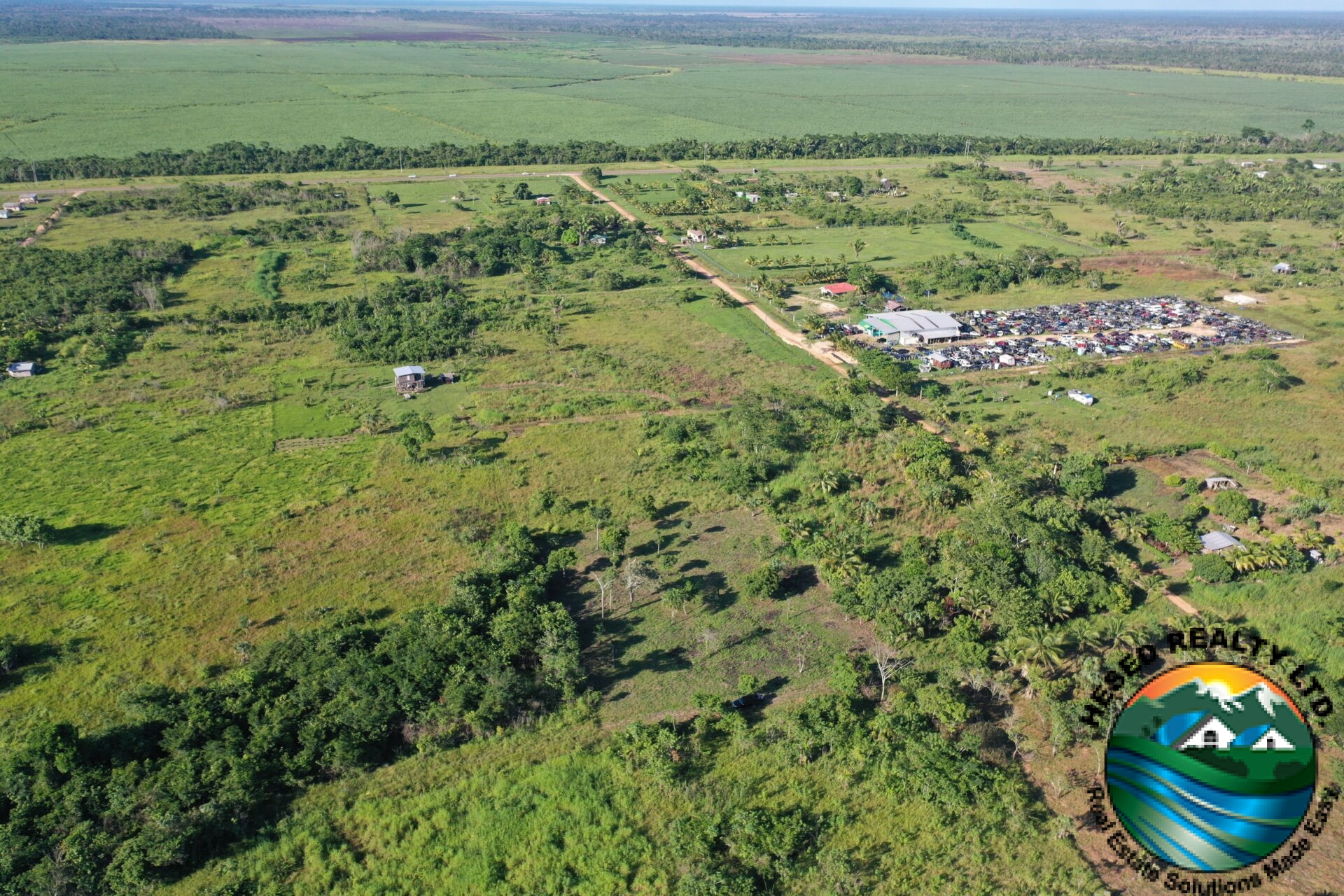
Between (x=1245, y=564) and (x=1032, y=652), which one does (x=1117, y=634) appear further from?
(x=1245, y=564)

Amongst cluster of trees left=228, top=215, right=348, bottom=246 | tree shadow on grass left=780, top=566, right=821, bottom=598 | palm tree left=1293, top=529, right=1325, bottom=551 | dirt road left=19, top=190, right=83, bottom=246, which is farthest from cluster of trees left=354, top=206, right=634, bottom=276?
palm tree left=1293, top=529, right=1325, bottom=551

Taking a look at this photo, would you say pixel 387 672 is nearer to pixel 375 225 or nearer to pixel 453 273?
pixel 453 273

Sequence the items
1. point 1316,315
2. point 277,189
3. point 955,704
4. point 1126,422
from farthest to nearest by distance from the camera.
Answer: point 277,189 → point 1316,315 → point 1126,422 → point 955,704

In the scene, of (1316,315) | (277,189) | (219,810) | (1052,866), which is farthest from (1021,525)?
(277,189)

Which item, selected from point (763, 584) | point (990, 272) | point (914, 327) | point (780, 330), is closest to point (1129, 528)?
point (763, 584)

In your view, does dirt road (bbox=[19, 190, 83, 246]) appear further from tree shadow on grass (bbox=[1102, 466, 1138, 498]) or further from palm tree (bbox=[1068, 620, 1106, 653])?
palm tree (bbox=[1068, 620, 1106, 653])
